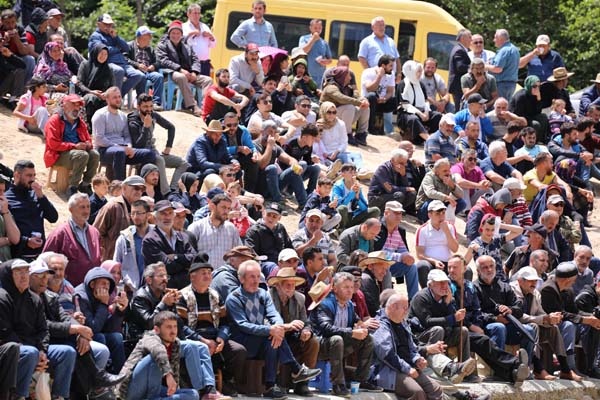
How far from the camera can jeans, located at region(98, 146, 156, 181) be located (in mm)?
17438

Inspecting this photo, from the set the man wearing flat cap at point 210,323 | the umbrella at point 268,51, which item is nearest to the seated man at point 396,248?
the man wearing flat cap at point 210,323

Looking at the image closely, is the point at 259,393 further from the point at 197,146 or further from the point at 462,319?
the point at 197,146

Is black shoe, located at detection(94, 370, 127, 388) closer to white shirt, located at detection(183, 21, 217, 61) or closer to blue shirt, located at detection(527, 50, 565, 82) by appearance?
white shirt, located at detection(183, 21, 217, 61)

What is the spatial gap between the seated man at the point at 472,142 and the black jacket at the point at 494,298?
14.7 ft

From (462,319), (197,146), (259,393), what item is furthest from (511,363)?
(197,146)

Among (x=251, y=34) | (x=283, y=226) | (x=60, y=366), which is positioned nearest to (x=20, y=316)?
(x=60, y=366)

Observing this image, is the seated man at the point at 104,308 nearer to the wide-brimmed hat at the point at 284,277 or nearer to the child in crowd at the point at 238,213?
the wide-brimmed hat at the point at 284,277

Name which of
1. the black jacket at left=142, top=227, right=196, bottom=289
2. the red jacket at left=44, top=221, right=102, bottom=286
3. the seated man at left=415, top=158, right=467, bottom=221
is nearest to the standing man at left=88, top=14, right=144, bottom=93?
the seated man at left=415, top=158, right=467, bottom=221

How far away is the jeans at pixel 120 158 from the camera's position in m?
17.4

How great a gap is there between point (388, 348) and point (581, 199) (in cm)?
692

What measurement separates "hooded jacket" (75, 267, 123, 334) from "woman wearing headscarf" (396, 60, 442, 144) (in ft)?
33.8

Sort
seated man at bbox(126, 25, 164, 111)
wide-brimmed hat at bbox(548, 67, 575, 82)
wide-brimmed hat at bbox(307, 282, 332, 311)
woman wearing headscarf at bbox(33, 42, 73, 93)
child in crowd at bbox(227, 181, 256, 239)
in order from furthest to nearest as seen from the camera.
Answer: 1. wide-brimmed hat at bbox(548, 67, 575, 82)
2. seated man at bbox(126, 25, 164, 111)
3. woman wearing headscarf at bbox(33, 42, 73, 93)
4. child in crowd at bbox(227, 181, 256, 239)
5. wide-brimmed hat at bbox(307, 282, 332, 311)

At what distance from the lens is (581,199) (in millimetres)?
20891

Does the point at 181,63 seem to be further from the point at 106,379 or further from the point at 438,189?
the point at 106,379
